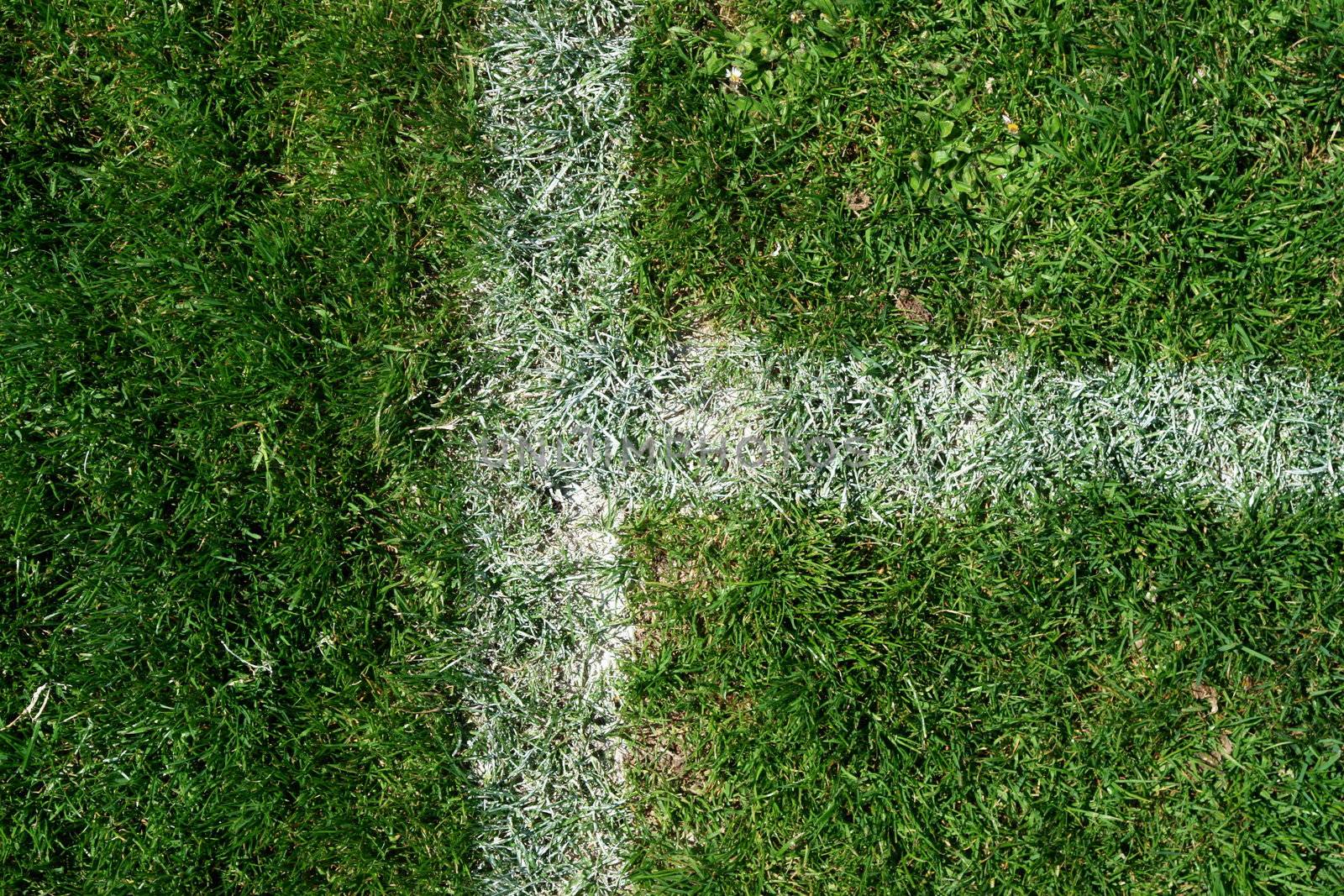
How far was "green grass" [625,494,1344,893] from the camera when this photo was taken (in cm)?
270

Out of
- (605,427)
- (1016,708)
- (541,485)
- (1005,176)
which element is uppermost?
(1005,176)

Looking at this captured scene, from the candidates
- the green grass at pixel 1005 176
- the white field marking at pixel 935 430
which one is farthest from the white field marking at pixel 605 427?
the green grass at pixel 1005 176

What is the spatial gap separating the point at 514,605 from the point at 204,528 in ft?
3.31

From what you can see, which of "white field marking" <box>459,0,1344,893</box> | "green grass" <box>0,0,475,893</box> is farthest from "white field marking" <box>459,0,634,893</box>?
"green grass" <box>0,0,475,893</box>

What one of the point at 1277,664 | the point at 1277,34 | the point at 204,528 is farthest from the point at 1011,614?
the point at 204,528

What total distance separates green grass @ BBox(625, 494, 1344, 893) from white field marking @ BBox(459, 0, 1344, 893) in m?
0.14

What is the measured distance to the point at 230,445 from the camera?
293cm

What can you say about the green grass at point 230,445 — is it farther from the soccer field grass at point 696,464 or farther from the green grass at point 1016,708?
the green grass at point 1016,708

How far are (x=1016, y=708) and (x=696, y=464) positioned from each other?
1209mm

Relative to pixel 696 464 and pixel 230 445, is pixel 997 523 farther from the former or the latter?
pixel 230 445

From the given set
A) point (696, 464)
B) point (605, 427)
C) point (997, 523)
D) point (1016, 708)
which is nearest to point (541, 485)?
point (605, 427)

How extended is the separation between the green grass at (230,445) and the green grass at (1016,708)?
0.88m

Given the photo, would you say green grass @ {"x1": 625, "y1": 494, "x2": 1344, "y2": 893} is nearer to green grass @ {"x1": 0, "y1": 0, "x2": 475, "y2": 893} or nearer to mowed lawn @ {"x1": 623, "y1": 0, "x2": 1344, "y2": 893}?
mowed lawn @ {"x1": 623, "y1": 0, "x2": 1344, "y2": 893}

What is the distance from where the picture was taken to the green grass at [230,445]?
2.83 m
